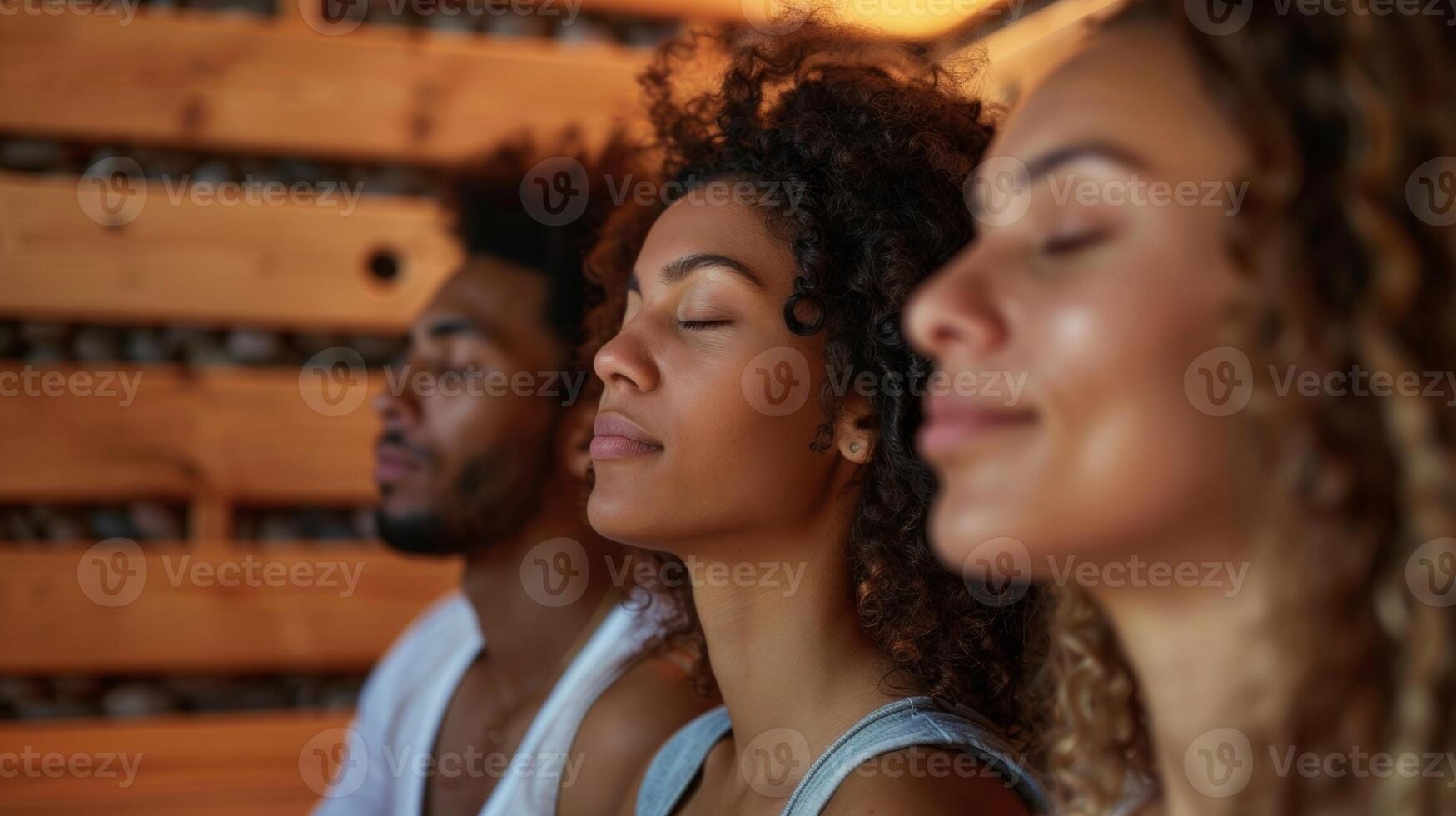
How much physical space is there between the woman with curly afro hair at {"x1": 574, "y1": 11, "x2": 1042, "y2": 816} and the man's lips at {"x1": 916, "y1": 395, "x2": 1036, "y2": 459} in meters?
0.43

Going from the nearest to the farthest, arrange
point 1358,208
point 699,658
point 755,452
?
1. point 1358,208
2. point 755,452
3. point 699,658

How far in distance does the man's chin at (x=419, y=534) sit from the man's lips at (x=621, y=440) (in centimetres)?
78

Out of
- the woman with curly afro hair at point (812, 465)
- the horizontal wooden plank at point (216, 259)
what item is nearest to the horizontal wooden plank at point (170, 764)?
the horizontal wooden plank at point (216, 259)

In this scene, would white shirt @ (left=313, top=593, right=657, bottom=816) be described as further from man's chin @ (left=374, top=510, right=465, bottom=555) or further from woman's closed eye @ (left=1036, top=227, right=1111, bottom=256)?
woman's closed eye @ (left=1036, top=227, right=1111, bottom=256)

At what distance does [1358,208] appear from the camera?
61cm

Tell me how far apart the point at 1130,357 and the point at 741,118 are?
824 millimetres

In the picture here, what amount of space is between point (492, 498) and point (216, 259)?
117 cm

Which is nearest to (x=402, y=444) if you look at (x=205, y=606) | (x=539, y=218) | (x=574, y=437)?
(x=574, y=437)

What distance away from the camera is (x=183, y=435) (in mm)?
2623

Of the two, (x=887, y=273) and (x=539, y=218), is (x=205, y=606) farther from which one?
(x=887, y=273)

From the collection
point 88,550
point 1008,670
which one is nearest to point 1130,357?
Result: point 1008,670

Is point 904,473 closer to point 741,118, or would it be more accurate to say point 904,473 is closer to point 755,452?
point 755,452

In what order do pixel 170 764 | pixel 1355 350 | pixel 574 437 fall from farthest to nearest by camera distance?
pixel 170 764
pixel 574 437
pixel 1355 350

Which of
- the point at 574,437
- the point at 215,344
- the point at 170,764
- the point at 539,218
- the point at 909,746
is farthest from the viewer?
the point at 215,344
